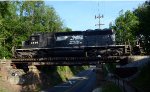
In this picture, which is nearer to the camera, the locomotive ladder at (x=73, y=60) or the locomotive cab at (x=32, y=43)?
the locomotive ladder at (x=73, y=60)

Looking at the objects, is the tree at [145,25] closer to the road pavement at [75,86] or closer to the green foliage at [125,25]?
the road pavement at [75,86]

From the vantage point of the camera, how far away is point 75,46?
51.1m

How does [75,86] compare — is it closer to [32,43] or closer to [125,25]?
[32,43]

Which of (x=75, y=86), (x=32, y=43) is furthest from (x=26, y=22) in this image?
(x=32, y=43)

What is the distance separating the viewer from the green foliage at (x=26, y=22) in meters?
85.9

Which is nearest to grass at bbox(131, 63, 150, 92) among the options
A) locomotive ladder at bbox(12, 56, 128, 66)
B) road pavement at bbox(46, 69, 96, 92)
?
locomotive ladder at bbox(12, 56, 128, 66)

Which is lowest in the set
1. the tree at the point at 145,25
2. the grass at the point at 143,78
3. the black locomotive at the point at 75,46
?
the grass at the point at 143,78

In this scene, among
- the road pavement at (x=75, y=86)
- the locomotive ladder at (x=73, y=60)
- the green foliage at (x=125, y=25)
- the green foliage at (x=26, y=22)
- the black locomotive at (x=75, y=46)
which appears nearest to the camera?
the locomotive ladder at (x=73, y=60)

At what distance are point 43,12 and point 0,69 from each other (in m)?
51.4

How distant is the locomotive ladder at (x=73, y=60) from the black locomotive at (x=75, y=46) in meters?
0.98

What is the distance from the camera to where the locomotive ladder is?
48281mm

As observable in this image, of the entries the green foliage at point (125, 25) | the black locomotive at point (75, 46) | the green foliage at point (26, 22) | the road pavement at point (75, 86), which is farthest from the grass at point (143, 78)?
the green foliage at point (125, 25)

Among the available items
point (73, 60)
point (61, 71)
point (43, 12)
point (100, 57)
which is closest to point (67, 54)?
point (73, 60)

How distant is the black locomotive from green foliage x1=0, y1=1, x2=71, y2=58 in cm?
2639
